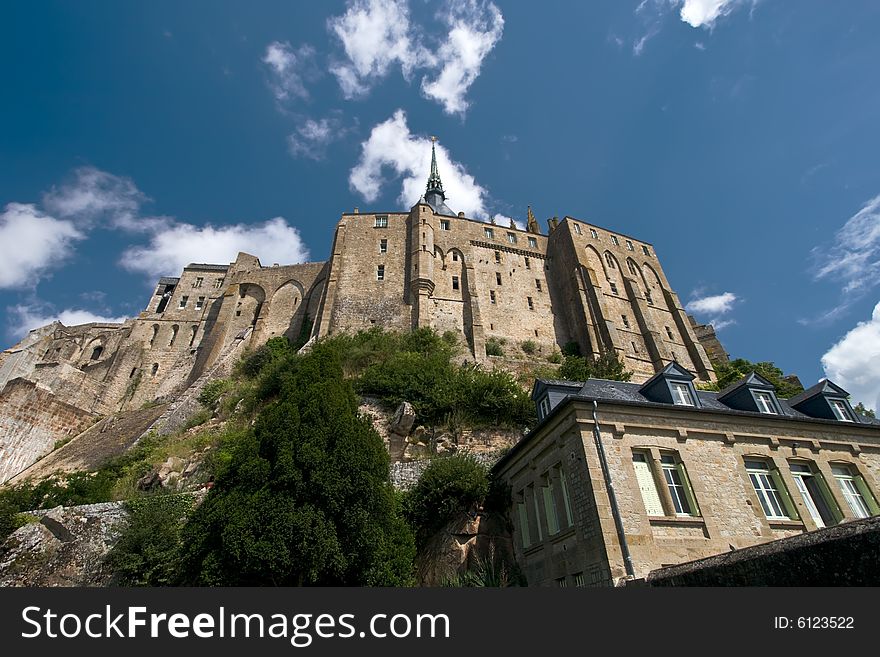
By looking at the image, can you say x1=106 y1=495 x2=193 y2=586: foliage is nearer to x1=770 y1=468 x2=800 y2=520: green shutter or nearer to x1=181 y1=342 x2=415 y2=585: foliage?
x1=181 y1=342 x2=415 y2=585: foliage

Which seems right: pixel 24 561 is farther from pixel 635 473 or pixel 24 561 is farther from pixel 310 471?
pixel 635 473

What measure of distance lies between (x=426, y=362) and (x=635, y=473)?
530 inches

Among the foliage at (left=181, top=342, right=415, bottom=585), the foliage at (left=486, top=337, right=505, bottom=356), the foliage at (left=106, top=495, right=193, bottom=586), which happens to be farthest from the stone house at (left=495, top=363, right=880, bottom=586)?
the foliage at (left=486, top=337, right=505, bottom=356)

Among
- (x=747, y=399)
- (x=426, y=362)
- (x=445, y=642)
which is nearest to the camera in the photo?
(x=445, y=642)

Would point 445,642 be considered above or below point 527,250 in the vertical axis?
below

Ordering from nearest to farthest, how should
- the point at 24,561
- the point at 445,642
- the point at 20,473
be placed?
1. the point at 445,642
2. the point at 24,561
3. the point at 20,473

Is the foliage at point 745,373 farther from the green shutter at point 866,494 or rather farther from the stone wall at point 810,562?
the stone wall at point 810,562

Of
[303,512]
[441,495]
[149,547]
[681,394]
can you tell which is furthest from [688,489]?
[149,547]

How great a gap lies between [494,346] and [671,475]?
22.1 m

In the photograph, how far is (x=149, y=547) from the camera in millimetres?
12406

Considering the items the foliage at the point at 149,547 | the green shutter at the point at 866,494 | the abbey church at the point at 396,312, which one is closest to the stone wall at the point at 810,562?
the green shutter at the point at 866,494

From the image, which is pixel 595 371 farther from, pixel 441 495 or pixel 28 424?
pixel 28 424

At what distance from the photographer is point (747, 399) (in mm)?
13906

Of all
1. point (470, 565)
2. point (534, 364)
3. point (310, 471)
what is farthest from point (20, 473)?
point (534, 364)
